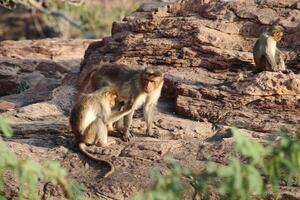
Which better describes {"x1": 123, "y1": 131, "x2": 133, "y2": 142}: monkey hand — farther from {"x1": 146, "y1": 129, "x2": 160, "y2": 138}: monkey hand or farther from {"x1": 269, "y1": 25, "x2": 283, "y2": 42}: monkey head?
{"x1": 269, "y1": 25, "x2": 283, "y2": 42}: monkey head

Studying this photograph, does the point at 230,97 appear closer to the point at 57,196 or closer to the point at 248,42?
the point at 248,42

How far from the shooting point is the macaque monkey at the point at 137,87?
10.8m

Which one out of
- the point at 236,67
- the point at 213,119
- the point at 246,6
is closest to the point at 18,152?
the point at 213,119

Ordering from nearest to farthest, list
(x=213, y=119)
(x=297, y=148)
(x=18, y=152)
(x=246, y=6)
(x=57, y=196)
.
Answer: (x=297, y=148) → (x=57, y=196) → (x=18, y=152) → (x=213, y=119) → (x=246, y=6)

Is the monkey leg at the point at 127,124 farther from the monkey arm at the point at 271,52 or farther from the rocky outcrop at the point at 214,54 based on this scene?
the monkey arm at the point at 271,52

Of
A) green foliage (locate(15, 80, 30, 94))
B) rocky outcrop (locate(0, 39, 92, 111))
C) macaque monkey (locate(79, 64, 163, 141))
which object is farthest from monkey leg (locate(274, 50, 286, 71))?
green foliage (locate(15, 80, 30, 94))

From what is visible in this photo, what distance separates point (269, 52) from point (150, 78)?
2331mm

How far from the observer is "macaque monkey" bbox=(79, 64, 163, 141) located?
423 inches

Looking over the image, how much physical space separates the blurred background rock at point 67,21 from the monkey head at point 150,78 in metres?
19.5

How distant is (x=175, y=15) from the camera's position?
14.0 metres

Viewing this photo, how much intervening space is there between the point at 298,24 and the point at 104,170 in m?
5.17

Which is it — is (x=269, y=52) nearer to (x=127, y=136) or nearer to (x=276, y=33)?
(x=276, y=33)

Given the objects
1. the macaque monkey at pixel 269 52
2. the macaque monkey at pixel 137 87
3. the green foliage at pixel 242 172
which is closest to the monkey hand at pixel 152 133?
the macaque monkey at pixel 137 87

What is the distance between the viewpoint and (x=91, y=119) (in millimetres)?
10352
